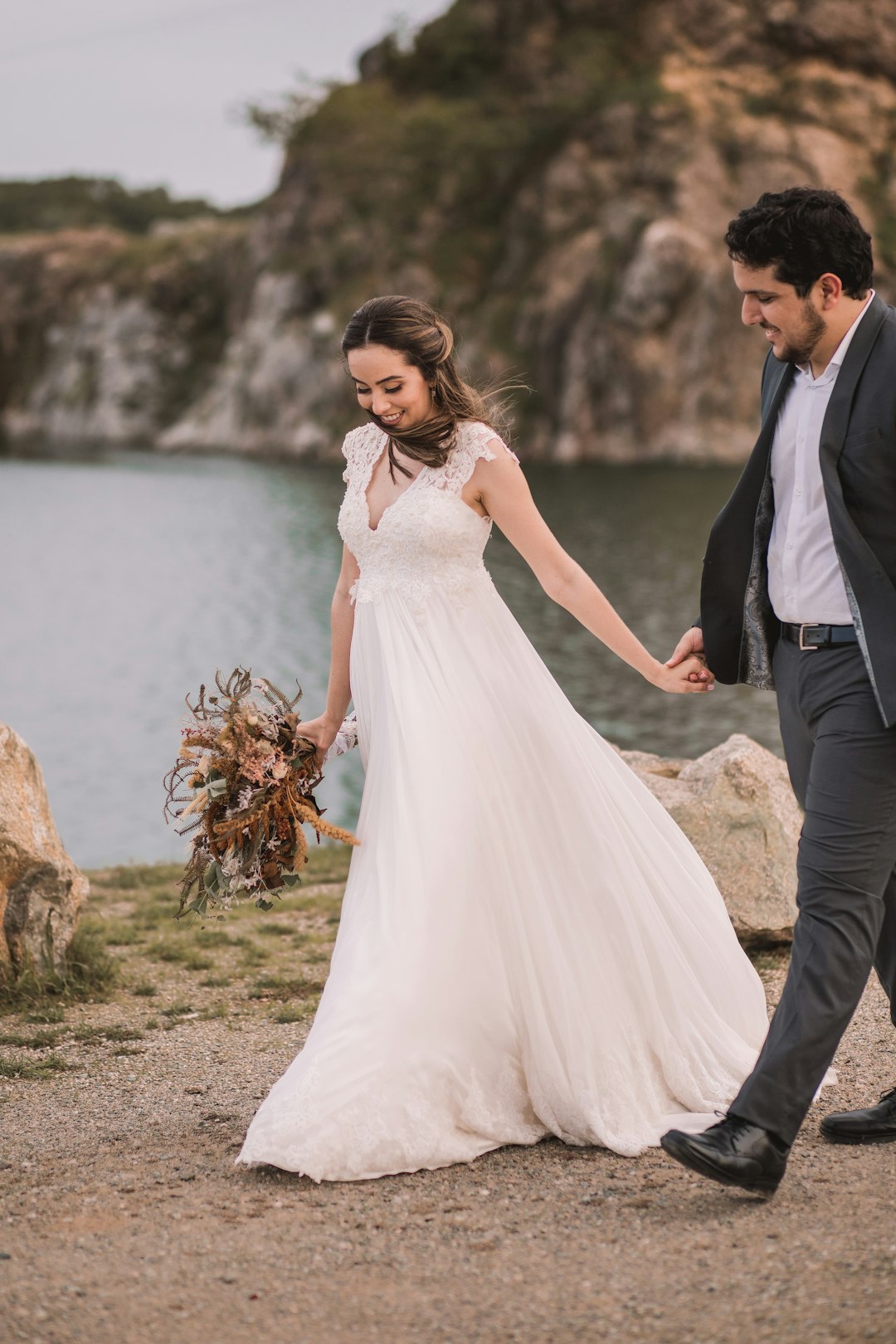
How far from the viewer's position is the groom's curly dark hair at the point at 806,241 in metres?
3.39

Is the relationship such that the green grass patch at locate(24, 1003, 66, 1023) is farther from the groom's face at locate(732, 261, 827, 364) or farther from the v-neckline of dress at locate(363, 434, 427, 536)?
the groom's face at locate(732, 261, 827, 364)

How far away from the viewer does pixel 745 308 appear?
3.53 m

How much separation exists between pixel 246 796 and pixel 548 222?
60.0 m

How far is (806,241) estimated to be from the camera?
339 cm

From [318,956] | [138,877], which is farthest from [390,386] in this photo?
[138,877]

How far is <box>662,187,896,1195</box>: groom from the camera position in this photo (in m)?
3.25

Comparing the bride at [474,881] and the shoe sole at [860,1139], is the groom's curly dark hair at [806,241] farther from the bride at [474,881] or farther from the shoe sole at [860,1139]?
the shoe sole at [860,1139]

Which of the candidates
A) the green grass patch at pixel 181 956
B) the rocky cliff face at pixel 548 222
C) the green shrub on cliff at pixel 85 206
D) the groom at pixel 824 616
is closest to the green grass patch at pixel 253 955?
the green grass patch at pixel 181 956

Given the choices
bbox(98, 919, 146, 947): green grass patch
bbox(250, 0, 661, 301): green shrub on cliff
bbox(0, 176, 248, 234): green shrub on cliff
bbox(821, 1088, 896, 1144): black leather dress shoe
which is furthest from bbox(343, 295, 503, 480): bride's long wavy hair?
bbox(0, 176, 248, 234): green shrub on cliff

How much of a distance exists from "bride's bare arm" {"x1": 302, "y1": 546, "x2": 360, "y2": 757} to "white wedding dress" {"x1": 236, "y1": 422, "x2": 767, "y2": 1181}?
12 cm

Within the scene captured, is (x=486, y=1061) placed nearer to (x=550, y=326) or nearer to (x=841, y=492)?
(x=841, y=492)

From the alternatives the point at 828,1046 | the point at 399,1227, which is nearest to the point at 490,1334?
the point at 399,1227

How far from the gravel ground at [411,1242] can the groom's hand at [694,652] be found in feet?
4.27

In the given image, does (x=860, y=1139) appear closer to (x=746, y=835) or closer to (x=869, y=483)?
(x=869, y=483)
